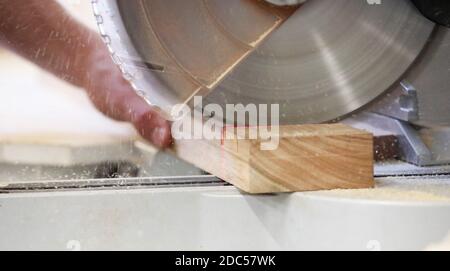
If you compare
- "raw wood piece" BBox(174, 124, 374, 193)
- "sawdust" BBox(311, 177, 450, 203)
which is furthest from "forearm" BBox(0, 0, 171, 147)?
"sawdust" BBox(311, 177, 450, 203)

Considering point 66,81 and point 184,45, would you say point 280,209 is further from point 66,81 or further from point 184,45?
point 66,81

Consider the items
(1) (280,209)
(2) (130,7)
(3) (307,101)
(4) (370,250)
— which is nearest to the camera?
(4) (370,250)

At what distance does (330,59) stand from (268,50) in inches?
5.9

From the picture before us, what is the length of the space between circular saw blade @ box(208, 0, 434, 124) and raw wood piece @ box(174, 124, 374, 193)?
411mm

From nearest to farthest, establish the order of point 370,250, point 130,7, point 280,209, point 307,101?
point 370,250
point 280,209
point 130,7
point 307,101

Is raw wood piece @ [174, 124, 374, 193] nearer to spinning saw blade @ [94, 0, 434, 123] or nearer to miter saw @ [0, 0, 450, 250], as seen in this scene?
miter saw @ [0, 0, 450, 250]

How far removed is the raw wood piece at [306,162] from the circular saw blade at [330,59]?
411mm

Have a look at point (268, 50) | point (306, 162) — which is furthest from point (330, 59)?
point (306, 162)

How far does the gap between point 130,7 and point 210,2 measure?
0.18 metres

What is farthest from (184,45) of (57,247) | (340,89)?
(57,247)

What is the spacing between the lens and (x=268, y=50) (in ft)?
5.39

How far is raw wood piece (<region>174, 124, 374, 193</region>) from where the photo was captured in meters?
1.18
